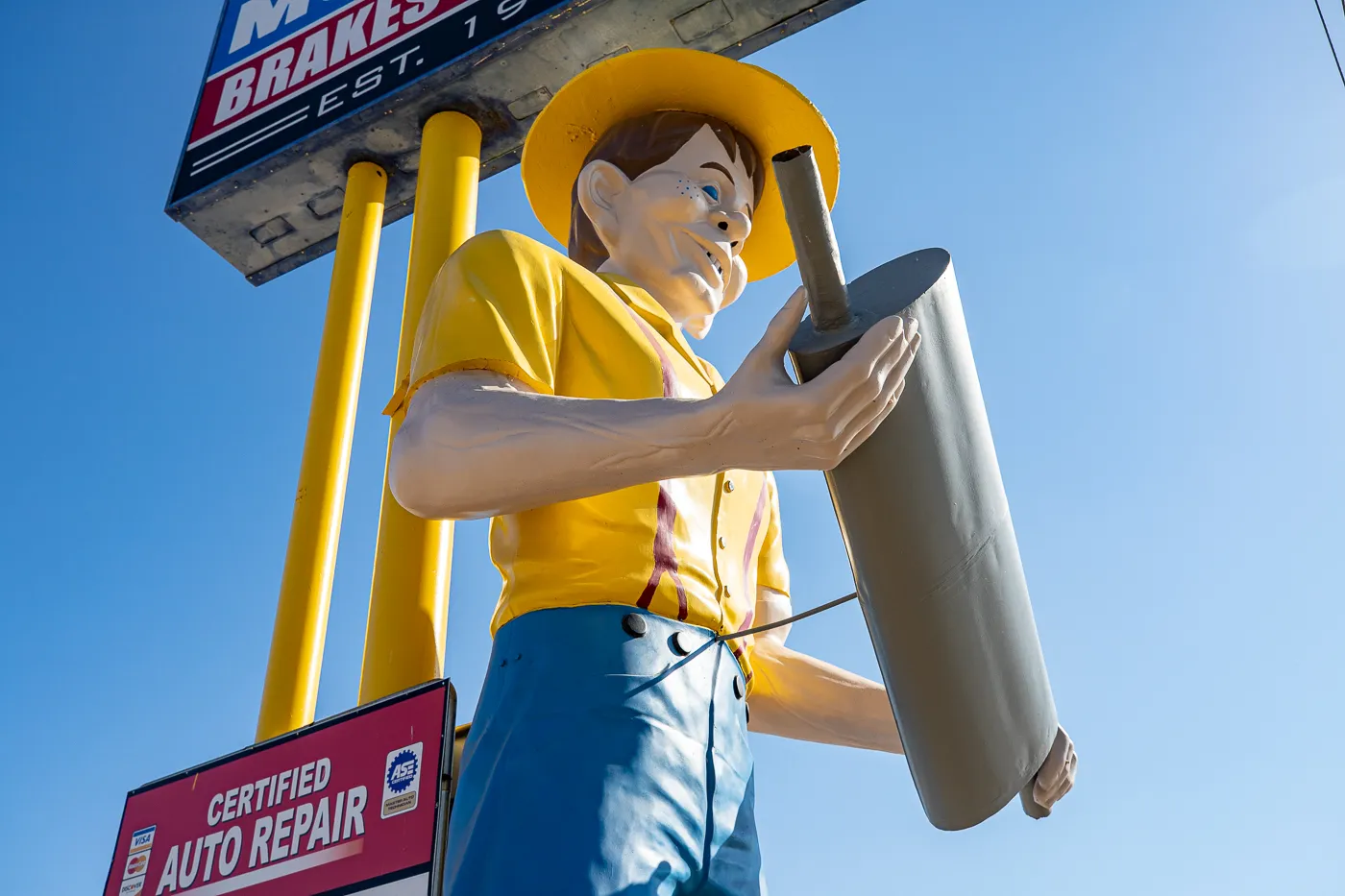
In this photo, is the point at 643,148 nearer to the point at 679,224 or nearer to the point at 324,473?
the point at 679,224

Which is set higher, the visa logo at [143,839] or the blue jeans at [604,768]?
the visa logo at [143,839]

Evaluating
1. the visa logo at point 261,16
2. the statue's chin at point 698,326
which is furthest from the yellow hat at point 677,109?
the visa logo at point 261,16

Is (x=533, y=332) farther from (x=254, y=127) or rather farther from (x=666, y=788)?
(x=254, y=127)

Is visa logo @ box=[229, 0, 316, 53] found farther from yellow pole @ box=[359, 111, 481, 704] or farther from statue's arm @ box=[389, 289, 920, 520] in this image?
statue's arm @ box=[389, 289, 920, 520]

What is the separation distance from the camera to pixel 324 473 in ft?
10.4

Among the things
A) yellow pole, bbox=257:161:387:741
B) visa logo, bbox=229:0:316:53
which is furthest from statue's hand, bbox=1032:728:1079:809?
visa logo, bbox=229:0:316:53

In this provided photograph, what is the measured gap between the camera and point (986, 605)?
1600 mm

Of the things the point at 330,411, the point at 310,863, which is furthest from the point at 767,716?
the point at 330,411

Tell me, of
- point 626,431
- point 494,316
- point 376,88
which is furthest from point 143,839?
point 376,88

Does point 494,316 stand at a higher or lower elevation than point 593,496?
higher

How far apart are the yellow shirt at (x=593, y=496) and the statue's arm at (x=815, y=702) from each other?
0.87 ft

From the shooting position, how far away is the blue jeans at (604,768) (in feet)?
4.81

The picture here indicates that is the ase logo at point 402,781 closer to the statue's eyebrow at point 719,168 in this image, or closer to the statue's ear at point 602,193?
the statue's ear at point 602,193

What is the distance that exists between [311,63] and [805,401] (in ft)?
10.5
